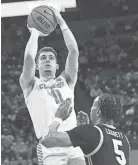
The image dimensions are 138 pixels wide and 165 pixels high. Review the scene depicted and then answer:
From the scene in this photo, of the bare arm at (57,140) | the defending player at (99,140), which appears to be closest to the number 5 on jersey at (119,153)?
the defending player at (99,140)

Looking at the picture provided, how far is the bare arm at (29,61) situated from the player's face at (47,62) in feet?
0.30

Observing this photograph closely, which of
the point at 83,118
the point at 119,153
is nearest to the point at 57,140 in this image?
the point at 119,153

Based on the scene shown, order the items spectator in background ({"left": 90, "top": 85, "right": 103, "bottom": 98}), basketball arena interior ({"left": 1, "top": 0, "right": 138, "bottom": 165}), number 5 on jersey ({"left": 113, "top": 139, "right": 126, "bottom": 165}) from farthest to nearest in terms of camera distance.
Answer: spectator in background ({"left": 90, "top": 85, "right": 103, "bottom": 98})
basketball arena interior ({"left": 1, "top": 0, "right": 138, "bottom": 165})
number 5 on jersey ({"left": 113, "top": 139, "right": 126, "bottom": 165})

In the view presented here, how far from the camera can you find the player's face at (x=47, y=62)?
3.81 metres

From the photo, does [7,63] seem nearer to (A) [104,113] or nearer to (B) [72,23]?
(B) [72,23]

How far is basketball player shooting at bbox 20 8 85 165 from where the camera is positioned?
3.54 metres

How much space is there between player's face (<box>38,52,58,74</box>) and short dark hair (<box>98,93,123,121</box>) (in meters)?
1.23

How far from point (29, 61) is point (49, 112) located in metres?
0.50

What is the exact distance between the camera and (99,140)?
7.96 feet

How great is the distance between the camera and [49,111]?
364 cm

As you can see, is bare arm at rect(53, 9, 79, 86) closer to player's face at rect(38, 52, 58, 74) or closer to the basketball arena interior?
player's face at rect(38, 52, 58, 74)

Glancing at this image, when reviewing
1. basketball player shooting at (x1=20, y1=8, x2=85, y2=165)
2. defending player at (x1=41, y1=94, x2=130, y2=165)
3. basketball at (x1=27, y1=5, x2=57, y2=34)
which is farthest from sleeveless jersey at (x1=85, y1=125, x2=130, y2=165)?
basketball at (x1=27, y1=5, x2=57, y2=34)

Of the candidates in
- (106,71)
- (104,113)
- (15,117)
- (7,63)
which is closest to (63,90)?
(104,113)

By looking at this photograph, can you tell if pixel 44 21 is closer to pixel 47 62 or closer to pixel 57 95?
pixel 47 62
